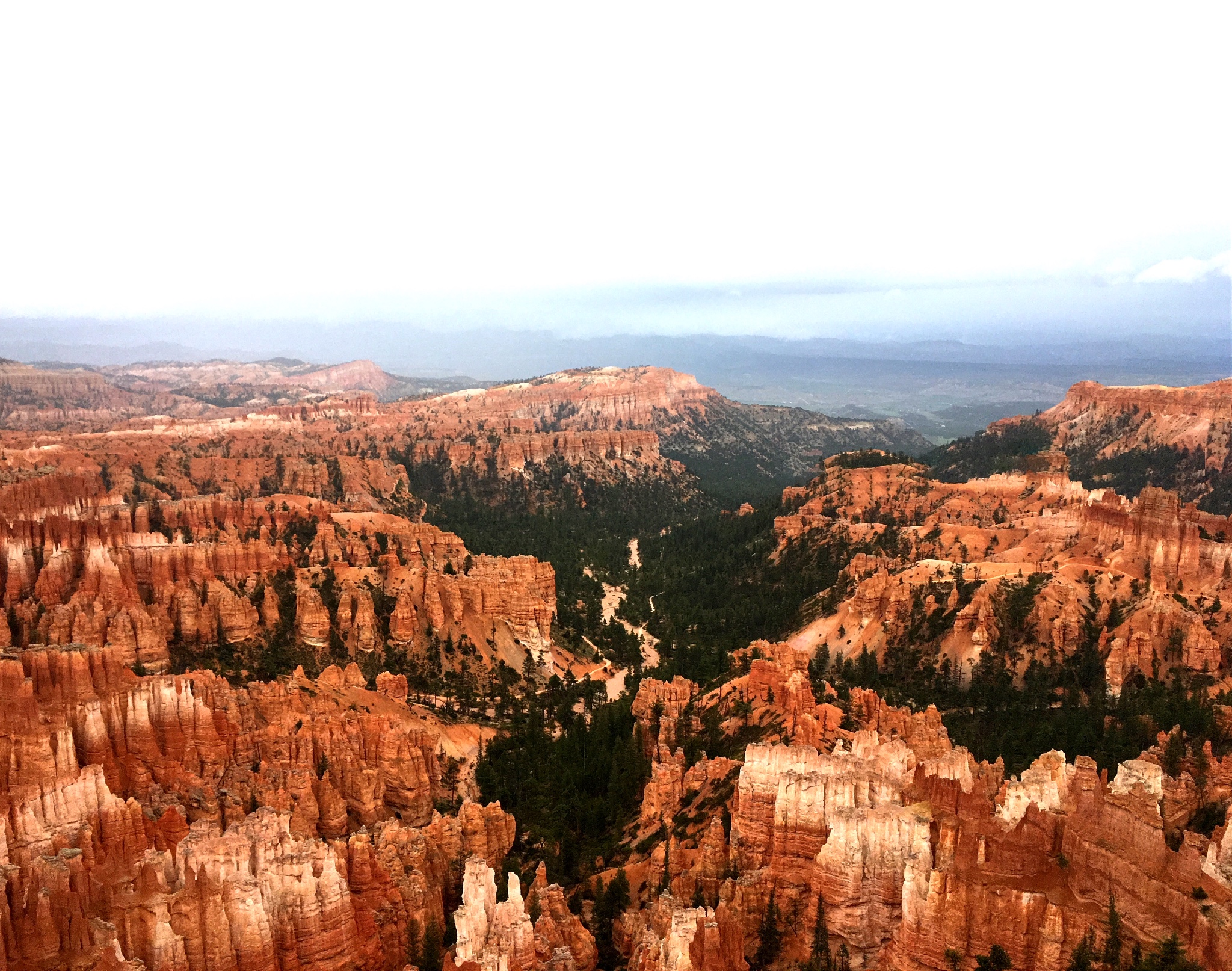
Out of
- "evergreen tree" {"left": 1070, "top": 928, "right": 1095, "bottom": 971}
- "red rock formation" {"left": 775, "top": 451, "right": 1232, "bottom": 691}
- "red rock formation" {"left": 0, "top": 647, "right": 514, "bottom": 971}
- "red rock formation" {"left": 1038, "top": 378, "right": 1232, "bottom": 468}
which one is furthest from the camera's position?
"red rock formation" {"left": 1038, "top": 378, "right": 1232, "bottom": 468}

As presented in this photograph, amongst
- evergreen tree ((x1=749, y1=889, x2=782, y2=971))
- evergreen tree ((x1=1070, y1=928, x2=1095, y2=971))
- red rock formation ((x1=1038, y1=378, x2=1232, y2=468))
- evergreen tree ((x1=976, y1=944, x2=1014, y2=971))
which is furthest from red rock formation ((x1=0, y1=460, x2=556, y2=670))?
red rock formation ((x1=1038, y1=378, x2=1232, y2=468))

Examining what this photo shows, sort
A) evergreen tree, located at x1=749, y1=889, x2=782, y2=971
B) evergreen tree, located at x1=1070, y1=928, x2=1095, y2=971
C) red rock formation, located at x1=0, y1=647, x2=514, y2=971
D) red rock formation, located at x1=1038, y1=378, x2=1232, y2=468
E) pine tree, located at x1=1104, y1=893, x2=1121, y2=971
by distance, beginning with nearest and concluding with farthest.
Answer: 1. pine tree, located at x1=1104, y1=893, x2=1121, y2=971
2. evergreen tree, located at x1=1070, y1=928, x2=1095, y2=971
3. red rock formation, located at x1=0, y1=647, x2=514, y2=971
4. evergreen tree, located at x1=749, y1=889, x2=782, y2=971
5. red rock formation, located at x1=1038, y1=378, x2=1232, y2=468

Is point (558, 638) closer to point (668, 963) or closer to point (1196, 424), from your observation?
point (668, 963)

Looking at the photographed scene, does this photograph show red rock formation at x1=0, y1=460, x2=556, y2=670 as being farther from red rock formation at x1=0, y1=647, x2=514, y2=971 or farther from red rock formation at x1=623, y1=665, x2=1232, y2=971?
red rock formation at x1=623, y1=665, x2=1232, y2=971

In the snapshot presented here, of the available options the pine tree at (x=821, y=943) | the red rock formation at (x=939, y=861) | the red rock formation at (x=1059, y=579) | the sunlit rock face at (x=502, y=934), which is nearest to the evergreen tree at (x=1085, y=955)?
the red rock formation at (x=939, y=861)

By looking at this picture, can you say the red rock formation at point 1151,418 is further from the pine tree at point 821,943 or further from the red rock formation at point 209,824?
the red rock formation at point 209,824

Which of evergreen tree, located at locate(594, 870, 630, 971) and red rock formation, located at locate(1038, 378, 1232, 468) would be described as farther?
red rock formation, located at locate(1038, 378, 1232, 468)

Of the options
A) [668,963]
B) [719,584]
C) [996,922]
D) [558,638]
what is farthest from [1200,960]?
[719,584]
